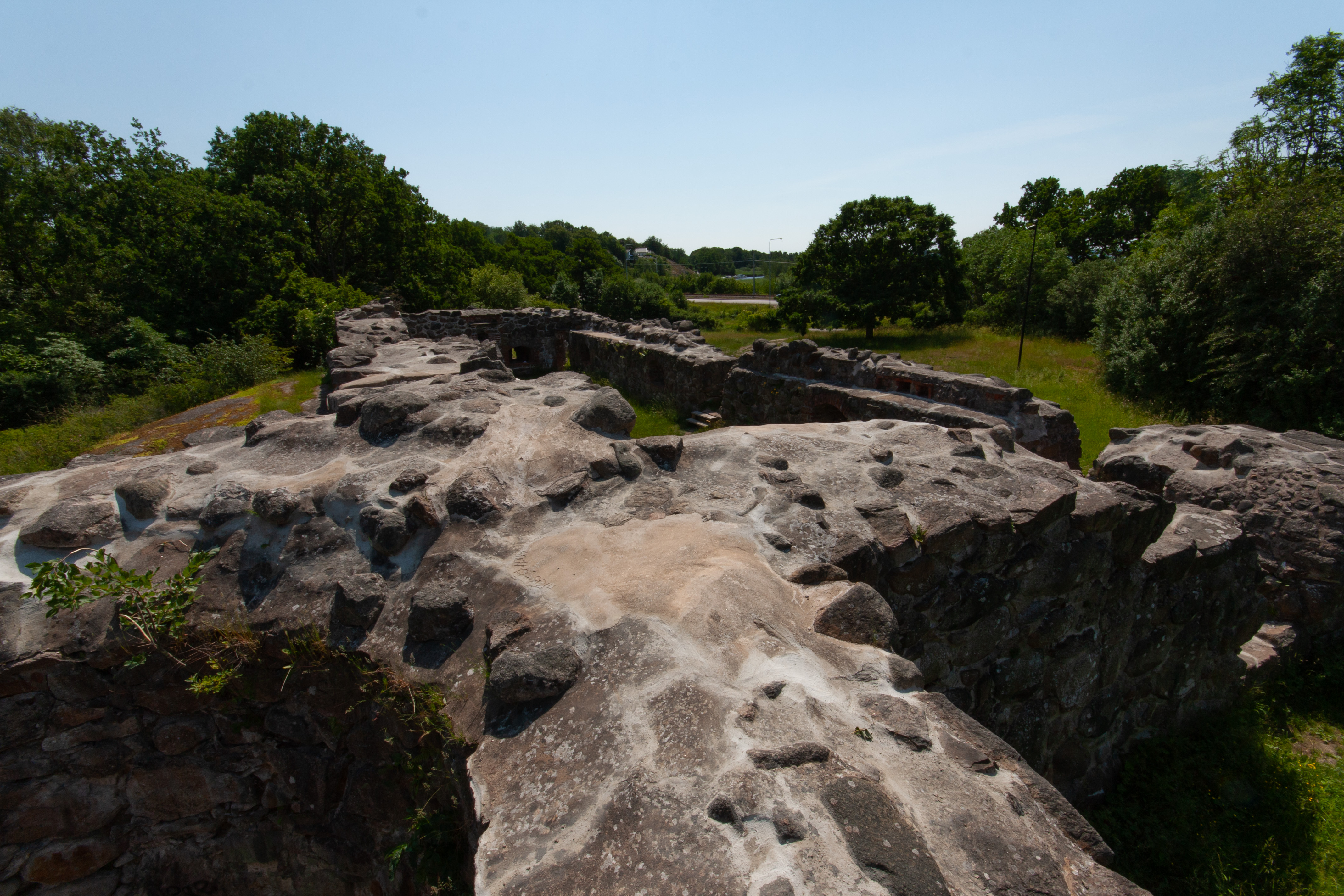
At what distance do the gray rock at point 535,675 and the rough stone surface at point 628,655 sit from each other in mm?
14

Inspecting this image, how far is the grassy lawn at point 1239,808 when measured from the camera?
346 cm

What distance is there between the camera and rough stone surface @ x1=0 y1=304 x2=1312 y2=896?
1.75m

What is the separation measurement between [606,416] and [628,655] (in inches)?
85.7

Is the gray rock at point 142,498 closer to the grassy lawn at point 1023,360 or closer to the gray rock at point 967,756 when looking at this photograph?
the gray rock at point 967,756

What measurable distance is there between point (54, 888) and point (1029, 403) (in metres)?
9.75

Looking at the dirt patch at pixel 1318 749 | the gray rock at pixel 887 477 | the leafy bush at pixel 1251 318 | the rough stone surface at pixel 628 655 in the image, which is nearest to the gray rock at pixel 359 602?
the rough stone surface at pixel 628 655

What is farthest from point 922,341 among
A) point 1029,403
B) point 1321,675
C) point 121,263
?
point 121,263

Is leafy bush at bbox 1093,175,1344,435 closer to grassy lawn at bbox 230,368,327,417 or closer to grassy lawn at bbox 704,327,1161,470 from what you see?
grassy lawn at bbox 704,327,1161,470

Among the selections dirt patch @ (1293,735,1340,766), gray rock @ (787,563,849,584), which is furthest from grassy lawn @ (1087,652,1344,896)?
gray rock @ (787,563,849,584)

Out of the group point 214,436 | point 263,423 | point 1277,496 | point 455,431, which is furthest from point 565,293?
point 1277,496

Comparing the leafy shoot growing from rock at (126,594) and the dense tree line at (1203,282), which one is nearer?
the leafy shoot growing from rock at (126,594)

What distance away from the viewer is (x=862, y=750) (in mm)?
1941

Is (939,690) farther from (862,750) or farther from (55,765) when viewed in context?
(55,765)

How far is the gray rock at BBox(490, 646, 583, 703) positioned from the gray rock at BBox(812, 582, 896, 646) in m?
1.02
